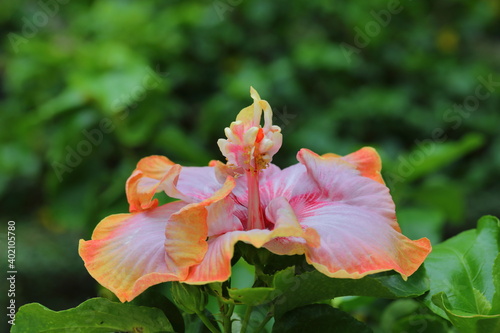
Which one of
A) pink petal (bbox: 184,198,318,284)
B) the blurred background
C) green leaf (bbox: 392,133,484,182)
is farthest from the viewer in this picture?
the blurred background

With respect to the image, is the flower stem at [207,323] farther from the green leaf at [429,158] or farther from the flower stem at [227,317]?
the green leaf at [429,158]

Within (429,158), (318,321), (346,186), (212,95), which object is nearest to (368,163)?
(346,186)

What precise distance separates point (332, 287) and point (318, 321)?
6cm

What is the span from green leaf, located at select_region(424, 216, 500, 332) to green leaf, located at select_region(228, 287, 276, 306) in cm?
16

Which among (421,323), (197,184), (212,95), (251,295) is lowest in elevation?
(421,323)

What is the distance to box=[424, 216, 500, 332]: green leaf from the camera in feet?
1.83

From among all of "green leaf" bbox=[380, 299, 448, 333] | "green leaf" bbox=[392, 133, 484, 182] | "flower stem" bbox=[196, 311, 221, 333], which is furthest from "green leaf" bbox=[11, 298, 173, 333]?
"green leaf" bbox=[392, 133, 484, 182]

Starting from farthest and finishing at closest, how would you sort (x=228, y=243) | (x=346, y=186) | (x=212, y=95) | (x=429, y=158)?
(x=212, y=95), (x=429, y=158), (x=346, y=186), (x=228, y=243)

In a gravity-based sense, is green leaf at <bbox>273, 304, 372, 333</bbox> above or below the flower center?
below

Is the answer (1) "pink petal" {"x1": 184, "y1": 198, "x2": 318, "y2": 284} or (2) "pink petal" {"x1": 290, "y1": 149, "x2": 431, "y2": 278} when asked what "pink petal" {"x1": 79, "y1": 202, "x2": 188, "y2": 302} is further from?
(2) "pink petal" {"x1": 290, "y1": 149, "x2": 431, "y2": 278}

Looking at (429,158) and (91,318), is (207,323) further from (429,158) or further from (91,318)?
(429,158)

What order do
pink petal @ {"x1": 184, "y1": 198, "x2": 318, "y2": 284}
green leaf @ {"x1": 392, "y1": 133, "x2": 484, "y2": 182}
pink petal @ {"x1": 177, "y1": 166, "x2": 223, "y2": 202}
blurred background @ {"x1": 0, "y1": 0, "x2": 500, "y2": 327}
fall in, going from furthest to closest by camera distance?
1. blurred background @ {"x1": 0, "y1": 0, "x2": 500, "y2": 327}
2. green leaf @ {"x1": 392, "y1": 133, "x2": 484, "y2": 182}
3. pink petal @ {"x1": 177, "y1": 166, "x2": 223, "y2": 202}
4. pink petal @ {"x1": 184, "y1": 198, "x2": 318, "y2": 284}

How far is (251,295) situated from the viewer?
505 mm

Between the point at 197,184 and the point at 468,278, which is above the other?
the point at 197,184
